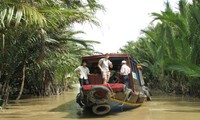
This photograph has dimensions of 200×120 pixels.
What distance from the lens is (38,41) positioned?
1588 centimetres

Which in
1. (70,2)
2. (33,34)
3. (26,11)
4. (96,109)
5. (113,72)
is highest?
(70,2)

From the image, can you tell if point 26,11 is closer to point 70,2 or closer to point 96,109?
point 96,109

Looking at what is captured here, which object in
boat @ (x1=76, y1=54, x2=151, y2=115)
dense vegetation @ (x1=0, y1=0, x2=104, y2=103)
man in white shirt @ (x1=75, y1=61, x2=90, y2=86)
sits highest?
dense vegetation @ (x1=0, y1=0, x2=104, y2=103)

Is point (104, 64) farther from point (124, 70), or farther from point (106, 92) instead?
point (106, 92)

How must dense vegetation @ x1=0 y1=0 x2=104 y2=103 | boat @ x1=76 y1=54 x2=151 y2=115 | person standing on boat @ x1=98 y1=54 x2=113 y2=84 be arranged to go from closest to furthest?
dense vegetation @ x1=0 y1=0 x2=104 y2=103
boat @ x1=76 y1=54 x2=151 y2=115
person standing on boat @ x1=98 y1=54 x2=113 y2=84

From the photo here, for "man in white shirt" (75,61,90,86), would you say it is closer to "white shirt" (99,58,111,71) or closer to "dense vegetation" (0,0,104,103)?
"white shirt" (99,58,111,71)

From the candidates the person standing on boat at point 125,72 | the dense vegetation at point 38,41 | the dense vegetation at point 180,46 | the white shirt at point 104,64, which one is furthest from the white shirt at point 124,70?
the dense vegetation at point 180,46

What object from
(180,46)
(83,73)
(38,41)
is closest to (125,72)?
(83,73)

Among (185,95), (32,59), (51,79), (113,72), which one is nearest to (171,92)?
(185,95)

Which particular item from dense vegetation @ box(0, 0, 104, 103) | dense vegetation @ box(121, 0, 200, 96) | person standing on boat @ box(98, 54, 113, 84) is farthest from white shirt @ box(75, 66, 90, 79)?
dense vegetation @ box(121, 0, 200, 96)

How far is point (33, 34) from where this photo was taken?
48.5ft

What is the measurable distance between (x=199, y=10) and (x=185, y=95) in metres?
8.54

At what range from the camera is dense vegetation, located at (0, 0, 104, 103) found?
8086 mm

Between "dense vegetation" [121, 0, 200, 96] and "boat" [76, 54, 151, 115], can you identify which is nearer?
"boat" [76, 54, 151, 115]
